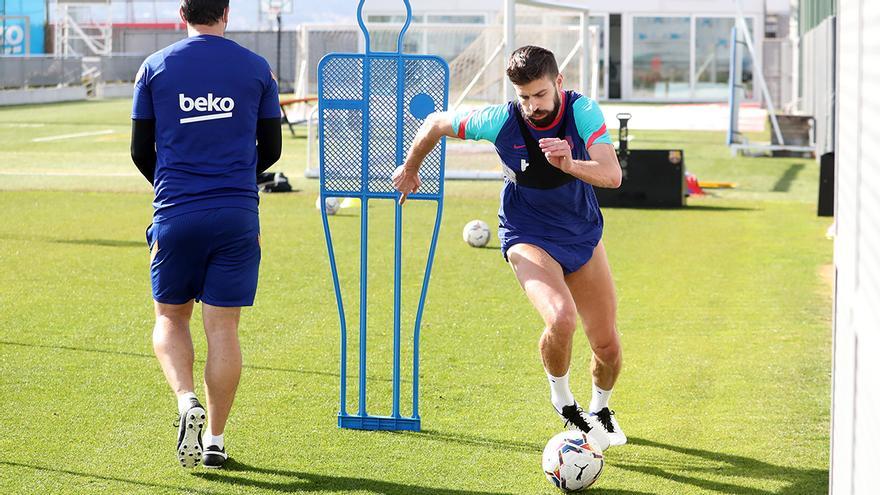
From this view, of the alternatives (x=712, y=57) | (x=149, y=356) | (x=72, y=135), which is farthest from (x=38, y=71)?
(x=149, y=356)

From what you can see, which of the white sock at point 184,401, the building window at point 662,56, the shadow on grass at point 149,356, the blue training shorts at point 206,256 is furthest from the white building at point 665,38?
the white sock at point 184,401

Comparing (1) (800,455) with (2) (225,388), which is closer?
(2) (225,388)

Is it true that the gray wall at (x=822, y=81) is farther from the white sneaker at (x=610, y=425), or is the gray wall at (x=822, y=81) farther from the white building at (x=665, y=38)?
the white building at (x=665, y=38)

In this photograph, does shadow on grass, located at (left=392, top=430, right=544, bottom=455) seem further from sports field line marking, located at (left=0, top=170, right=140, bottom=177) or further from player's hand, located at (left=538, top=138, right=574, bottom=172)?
sports field line marking, located at (left=0, top=170, right=140, bottom=177)

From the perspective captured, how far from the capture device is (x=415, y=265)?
11750 mm

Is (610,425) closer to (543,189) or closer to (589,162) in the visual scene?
(543,189)

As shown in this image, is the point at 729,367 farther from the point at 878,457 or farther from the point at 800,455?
the point at 878,457

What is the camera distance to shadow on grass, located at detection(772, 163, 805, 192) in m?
18.9

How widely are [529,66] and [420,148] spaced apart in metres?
0.74

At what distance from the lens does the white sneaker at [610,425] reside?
19.8 feet

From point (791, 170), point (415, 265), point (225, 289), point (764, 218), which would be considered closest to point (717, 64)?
point (791, 170)

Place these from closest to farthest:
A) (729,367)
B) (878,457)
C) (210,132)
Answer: (878,457), (210,132), (729,367)

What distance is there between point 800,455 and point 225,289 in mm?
2738

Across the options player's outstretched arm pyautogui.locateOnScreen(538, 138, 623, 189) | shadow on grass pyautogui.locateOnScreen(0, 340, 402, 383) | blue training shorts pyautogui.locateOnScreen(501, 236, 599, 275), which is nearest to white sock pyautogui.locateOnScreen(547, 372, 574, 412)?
blue training shorts pyautogui.locateOnScreen(501, 236, 599, 275)
